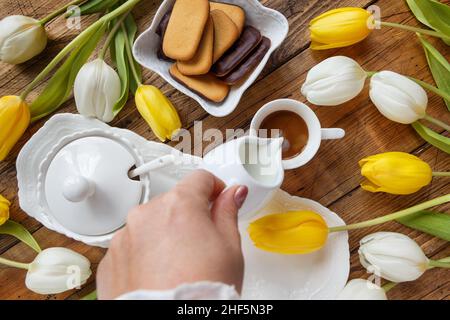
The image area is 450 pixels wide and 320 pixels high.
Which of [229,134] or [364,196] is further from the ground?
[229,134]

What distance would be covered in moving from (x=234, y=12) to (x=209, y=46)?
3.4 inches

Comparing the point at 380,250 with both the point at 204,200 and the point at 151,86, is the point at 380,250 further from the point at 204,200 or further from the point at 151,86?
the point at 151,86

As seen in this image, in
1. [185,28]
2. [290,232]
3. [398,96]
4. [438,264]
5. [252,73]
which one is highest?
[185,28]

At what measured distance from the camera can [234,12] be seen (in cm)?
101

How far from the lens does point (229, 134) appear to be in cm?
107

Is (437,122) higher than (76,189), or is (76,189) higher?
(76,189)

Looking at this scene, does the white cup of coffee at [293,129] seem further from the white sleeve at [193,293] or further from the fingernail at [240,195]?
the white sleeve at [193,293]

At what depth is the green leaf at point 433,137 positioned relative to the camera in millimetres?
1025

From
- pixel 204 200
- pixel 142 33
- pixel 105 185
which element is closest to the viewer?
pixel 204 200

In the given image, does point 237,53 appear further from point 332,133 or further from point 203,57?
point 332,133

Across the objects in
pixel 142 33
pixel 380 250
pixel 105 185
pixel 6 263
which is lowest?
pixel 380 250

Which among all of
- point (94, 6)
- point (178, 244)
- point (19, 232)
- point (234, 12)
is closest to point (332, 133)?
point (234, 12)
